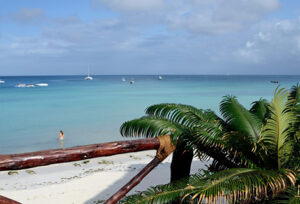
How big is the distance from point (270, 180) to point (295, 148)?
1.28 metres

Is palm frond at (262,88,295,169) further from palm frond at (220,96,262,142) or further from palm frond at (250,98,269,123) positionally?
palm frond at (250,98,269,123)

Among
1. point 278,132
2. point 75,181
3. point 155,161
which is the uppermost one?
point 278,132

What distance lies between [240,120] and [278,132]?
0.79 m

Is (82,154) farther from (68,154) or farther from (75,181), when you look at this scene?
(75,181)

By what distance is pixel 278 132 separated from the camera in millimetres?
4191

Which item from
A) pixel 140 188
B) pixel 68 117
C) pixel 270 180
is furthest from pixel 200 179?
pixel 68 117

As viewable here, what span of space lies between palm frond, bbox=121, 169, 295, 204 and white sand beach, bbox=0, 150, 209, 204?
213 inches

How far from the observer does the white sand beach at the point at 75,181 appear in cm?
898

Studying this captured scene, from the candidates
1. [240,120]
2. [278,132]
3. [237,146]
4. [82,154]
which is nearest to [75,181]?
[240,120]

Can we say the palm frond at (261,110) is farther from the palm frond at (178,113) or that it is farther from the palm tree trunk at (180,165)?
the palm tree trunk at (180,165)

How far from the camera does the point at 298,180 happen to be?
13.1ft

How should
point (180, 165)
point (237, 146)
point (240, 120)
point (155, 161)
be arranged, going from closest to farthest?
point (155, 161) < point (180, 165) < point (237, 146) < point (240, 120)

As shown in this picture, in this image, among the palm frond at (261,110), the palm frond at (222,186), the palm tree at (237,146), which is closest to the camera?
the palm frond at (222,186)

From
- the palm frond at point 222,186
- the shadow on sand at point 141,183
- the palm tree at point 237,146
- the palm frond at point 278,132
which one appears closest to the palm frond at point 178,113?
the palm tree at point 237,146
